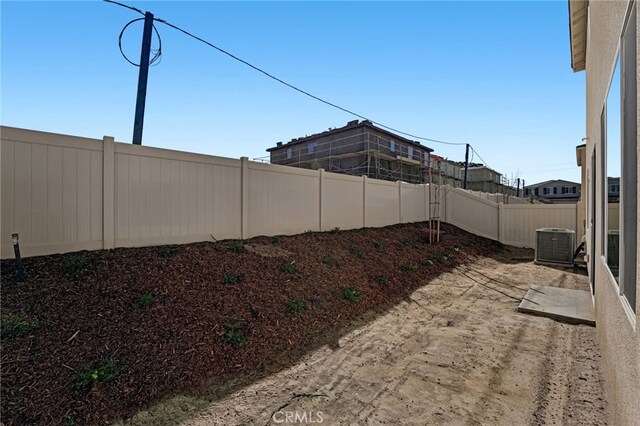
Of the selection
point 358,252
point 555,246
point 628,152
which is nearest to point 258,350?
point 628,152

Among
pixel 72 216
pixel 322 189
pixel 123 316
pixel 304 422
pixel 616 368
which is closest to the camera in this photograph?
pixel 616 368

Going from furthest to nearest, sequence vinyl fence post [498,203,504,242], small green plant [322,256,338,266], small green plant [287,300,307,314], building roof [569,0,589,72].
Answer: vinyl fence post [498,203,504,242]
building roof [569,0,589,72]
small green plant [322,256,338,266]
small green plant [287,300,307,314]

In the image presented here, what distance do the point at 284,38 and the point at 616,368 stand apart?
8708mm

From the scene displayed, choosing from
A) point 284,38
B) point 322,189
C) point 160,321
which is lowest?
point 160,321

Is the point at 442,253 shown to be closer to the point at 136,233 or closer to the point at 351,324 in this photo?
the point at 351,324

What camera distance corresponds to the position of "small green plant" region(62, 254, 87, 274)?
3.97 metres

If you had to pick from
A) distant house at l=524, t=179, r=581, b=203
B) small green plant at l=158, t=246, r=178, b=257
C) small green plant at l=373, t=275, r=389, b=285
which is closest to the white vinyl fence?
small green plant at l=158, t=246, r=178, b=257

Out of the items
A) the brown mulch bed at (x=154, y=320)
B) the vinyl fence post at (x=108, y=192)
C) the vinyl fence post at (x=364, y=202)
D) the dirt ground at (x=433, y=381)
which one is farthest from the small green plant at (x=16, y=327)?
the vinyl fence post at (x=364, y=202)

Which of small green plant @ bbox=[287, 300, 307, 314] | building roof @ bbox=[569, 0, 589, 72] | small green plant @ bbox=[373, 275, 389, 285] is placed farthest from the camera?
building roof @ bbox=[569, 0, 589, 72]

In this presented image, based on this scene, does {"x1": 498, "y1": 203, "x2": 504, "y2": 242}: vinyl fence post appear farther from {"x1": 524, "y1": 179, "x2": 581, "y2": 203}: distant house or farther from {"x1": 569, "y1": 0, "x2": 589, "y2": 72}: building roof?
{"x1": 524, "y1": 179, "x2": 581, "y2": 203}: distant house

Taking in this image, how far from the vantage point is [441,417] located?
251 centimetres

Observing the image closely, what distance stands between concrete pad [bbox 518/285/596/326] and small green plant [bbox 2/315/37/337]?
6.77m

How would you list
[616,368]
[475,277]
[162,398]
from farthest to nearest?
[475,277]
[162,398]
[616,368]

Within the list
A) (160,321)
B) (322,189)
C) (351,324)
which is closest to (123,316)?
(160,321)
